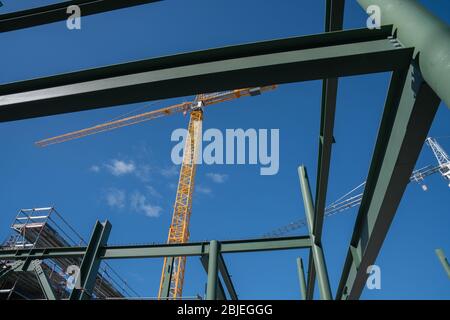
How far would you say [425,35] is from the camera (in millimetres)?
1823

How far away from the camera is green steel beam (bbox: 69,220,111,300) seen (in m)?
6.95

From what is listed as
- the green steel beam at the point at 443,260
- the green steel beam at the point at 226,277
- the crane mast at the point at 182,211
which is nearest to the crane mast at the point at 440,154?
the crane mast at the point at 182,211

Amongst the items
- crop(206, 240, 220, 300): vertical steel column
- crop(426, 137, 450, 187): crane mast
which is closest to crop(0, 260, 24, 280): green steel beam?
crop(206, 240, 220, 300): vertical steel column

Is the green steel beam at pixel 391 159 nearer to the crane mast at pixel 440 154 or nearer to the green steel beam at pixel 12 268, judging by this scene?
the green steel beam at pixel 12 268

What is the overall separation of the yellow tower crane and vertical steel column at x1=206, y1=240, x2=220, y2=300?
19505 mm

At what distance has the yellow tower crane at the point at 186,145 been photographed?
31.0 metres

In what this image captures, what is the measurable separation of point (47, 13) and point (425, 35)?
14.3 feet

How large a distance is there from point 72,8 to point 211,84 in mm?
2633

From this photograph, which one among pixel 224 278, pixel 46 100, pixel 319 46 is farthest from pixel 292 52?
pixel 224 278

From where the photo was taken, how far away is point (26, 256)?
8.67 m

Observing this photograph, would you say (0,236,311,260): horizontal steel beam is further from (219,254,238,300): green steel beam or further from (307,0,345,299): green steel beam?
(307,0,345,299): green steel beam

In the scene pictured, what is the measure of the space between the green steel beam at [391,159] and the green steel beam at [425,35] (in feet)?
0.92

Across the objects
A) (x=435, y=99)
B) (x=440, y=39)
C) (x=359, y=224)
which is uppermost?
(x=359, y=224)
